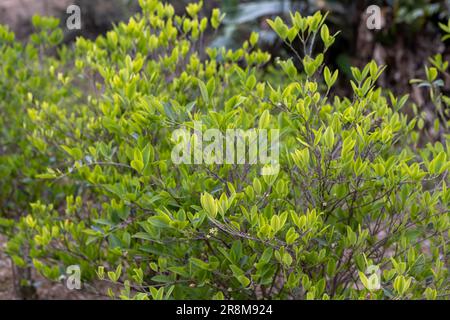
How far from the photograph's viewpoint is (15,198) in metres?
4.24

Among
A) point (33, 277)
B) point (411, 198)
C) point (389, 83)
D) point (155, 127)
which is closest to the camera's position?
point (411, 198)

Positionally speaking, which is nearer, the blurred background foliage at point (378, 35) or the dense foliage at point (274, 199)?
the dense foliage at point (274, 199)

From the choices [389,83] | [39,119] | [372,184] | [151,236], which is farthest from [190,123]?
[389,83]

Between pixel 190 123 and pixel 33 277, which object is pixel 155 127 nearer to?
pixel 190 123

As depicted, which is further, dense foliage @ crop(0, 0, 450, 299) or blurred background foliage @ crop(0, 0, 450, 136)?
blurred background foliage @ crop(0, 0, 450, 136)

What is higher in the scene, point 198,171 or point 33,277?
point 198,171

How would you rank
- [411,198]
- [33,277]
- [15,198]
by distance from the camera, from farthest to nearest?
1. [33,277]
2. [15,198]
3. [411,198]

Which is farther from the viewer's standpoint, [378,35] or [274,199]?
[378,35]

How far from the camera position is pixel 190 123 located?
2.16 meters

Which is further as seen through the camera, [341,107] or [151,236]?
[341,107]

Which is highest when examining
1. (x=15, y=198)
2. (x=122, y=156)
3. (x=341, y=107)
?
(x=341, y=107)

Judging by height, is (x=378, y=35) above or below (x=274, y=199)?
above

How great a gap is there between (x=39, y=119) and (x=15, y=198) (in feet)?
3.96

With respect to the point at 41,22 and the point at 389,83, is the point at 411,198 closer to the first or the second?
the point at 41,22
